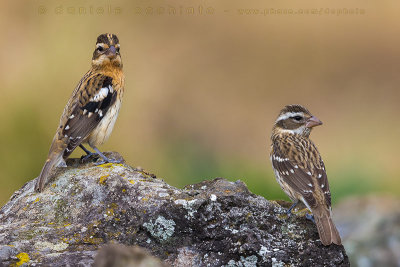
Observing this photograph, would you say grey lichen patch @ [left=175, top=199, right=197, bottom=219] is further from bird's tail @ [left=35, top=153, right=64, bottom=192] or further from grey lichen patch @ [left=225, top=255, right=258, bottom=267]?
bird's tail @ [left=35, top=153, right=64, bottom=192]

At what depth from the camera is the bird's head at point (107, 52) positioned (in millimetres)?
9148

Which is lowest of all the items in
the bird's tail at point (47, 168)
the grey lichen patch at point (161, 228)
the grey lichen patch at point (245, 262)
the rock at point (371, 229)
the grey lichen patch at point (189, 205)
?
the rock at point (371, 229)

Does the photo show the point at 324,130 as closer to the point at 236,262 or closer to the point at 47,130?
the point at 47,130

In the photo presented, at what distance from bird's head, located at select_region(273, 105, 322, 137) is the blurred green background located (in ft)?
5.82

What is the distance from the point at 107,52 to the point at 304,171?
114 inches

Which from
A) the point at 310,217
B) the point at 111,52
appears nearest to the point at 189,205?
the point at 310,217

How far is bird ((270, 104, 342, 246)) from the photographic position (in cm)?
662

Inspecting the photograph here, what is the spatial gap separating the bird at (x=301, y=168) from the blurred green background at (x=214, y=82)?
1840 mm

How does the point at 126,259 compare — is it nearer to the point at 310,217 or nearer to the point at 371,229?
the point at 310,217

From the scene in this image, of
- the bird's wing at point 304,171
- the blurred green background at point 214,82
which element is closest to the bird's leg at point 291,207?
the bird's wing at point 304,171

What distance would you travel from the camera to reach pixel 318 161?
8.17m

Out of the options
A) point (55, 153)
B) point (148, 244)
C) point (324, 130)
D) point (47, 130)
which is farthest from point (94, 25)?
point (148, 244)
